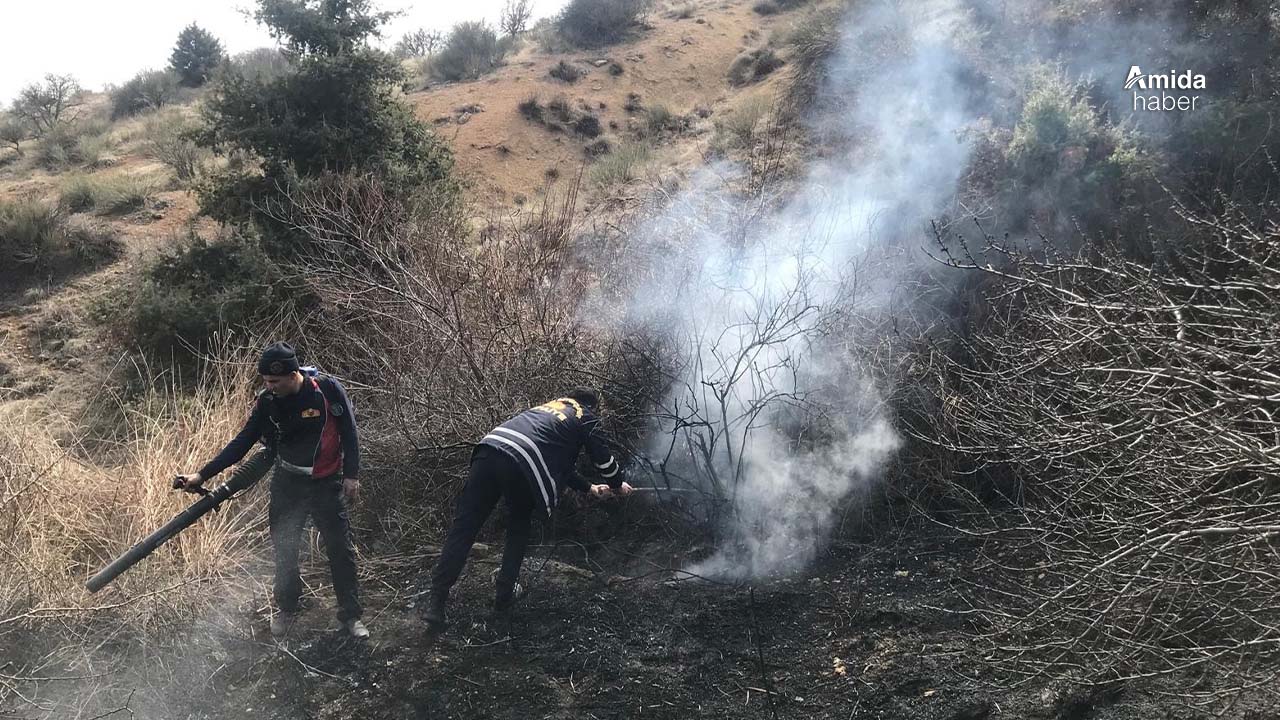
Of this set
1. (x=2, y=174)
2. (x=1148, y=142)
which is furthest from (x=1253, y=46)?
(x=2, y=174)

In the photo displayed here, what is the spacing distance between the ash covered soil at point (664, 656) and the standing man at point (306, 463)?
1.18 ft

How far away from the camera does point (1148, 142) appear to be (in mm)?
8031

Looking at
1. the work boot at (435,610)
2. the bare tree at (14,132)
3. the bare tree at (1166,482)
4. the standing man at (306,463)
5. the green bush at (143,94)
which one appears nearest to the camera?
the bare tree at (1166,482)

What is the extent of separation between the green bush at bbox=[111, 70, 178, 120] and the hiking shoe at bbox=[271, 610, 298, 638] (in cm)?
2250

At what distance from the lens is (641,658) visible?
4.54m

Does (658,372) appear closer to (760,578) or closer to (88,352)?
(760,578)

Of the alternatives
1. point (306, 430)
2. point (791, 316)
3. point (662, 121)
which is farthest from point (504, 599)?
point (662, 121)

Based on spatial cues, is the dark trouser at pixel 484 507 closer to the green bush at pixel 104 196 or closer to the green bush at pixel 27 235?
the green bush at pixel 27 235

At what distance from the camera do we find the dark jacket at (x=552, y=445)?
4492 millimetres

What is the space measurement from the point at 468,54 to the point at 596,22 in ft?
13.4

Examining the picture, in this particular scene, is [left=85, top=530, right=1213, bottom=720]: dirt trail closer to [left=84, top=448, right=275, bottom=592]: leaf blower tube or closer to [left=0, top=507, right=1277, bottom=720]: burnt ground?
[left=0, top=507, right=1277, bottom=720]: burnt ground

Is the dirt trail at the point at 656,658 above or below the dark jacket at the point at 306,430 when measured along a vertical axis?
below

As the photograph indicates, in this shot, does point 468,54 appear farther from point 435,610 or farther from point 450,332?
point 435,610

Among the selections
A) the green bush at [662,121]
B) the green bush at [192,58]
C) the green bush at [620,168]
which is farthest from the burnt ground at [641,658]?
the green bush at [192,58]
